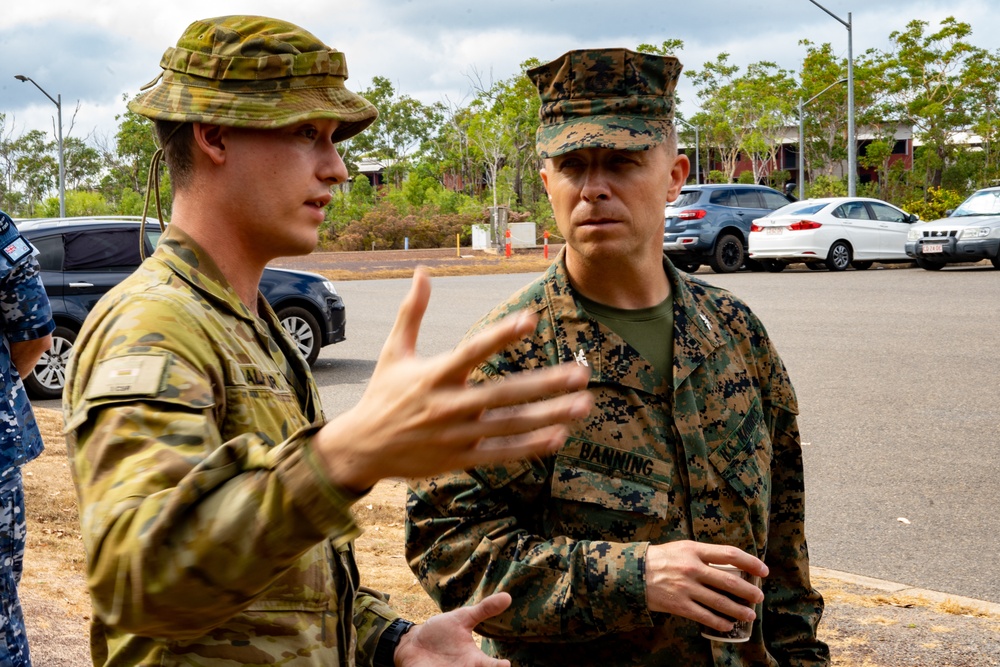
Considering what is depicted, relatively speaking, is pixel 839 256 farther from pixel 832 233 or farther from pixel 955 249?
pixel 955 249

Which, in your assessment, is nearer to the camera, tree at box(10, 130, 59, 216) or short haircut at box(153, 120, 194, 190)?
short haircut at box(153, 120, 194, 190)

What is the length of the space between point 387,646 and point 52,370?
9.90 m

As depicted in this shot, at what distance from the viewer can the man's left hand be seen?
1955mm

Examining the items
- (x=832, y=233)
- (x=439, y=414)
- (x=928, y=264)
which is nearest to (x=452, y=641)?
(x=439, y=414)

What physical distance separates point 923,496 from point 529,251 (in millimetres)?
30719

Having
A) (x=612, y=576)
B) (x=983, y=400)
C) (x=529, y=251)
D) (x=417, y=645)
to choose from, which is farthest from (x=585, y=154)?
(x=529, y=251)

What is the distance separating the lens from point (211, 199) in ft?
6.38

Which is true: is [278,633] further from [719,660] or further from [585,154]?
[585,154]

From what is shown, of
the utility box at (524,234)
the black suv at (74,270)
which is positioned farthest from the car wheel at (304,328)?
the utility box at (524,234)

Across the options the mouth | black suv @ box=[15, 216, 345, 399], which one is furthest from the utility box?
the mouth

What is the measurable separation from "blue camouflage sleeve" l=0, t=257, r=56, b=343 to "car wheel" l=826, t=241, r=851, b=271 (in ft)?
65.4

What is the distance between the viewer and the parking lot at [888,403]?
5871mm

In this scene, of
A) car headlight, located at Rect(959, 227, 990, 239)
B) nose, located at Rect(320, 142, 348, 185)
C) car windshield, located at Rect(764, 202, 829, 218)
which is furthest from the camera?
car windshield, located at Rect(764, 202, 829, 218)

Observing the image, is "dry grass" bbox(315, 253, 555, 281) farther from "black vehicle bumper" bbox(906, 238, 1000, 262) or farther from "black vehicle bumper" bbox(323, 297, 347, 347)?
"black vehicle bumper" bbox(323, 297, 347, 347)
